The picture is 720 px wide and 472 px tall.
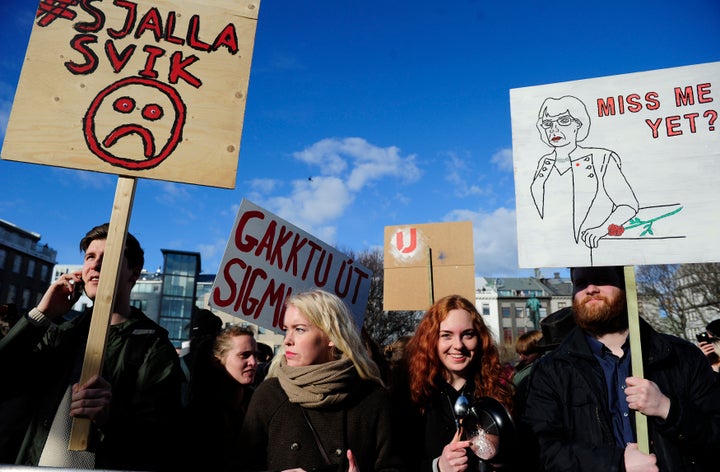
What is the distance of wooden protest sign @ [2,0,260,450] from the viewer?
88.2 inches

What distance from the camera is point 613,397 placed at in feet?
7.78

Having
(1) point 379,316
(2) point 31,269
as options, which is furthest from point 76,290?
(2) point 31,269

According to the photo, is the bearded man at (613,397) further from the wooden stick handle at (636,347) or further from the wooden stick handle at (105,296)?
the wooden stick handle at (105,296)

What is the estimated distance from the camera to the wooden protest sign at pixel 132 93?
224 cm

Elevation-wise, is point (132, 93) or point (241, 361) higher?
point (132, 93)

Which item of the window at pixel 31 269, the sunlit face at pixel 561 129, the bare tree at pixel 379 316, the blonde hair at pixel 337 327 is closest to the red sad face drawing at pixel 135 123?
the blonde hair at pixel 337 327

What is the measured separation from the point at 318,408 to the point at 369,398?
251mm

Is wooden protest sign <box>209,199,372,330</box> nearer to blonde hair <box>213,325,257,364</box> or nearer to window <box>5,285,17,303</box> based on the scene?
blonde hair <box>213,325,257,364</box>

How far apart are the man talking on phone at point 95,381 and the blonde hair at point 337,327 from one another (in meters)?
0.57

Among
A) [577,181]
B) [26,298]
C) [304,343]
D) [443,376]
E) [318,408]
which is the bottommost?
[318,408]

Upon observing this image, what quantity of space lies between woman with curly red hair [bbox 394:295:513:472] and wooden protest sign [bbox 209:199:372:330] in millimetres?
1346

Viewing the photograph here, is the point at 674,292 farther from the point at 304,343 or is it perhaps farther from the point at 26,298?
the point at 26,298

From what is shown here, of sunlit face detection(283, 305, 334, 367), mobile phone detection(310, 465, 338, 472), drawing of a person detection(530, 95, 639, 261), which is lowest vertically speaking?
mobile phone detection(310, 465, 338, 472)

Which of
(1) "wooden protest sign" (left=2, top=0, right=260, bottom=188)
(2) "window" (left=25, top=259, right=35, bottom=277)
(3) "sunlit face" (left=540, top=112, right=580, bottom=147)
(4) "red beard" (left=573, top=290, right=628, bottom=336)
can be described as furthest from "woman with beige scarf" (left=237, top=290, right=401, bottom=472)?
(2) "window" (left=25, top=259, right=35, bottom=277)
